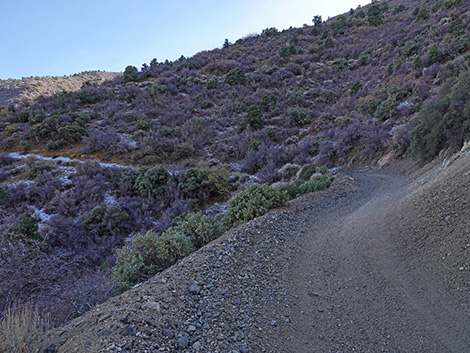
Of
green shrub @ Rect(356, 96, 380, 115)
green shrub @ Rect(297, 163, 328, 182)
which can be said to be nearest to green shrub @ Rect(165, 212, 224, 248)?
green shrub @ Rect(297, 163, 328, 182)

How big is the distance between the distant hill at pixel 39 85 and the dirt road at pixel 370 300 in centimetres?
4938

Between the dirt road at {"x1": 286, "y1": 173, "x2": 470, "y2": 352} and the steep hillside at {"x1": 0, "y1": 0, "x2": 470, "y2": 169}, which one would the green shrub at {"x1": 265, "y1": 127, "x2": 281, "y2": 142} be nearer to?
the steep hillside at {"x1": 0, "y1": 0, "x2": 470, "y2": 169}

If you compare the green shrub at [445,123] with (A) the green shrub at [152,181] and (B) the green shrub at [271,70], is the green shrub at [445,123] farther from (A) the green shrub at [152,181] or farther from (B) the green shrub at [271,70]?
(B) the green shrub at [271,70]

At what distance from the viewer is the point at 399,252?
501 centimetres

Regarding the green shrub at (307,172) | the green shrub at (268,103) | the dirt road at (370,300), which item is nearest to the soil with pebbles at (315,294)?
the dirt road at (370,300)

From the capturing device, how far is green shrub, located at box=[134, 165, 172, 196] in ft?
51.1

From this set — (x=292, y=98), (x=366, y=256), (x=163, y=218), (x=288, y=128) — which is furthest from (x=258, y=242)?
(x=292, y=98)

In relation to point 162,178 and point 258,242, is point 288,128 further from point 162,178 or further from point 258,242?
point 258,242

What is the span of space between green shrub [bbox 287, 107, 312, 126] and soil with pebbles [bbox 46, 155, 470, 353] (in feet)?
63.5

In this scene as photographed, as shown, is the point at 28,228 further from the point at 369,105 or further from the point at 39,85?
the point at 39,85

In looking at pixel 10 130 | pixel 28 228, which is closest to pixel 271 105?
pixel 28 228

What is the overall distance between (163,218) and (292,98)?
20712 mm

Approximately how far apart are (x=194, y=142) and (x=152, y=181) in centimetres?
721

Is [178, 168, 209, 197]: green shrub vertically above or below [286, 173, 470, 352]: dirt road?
above
